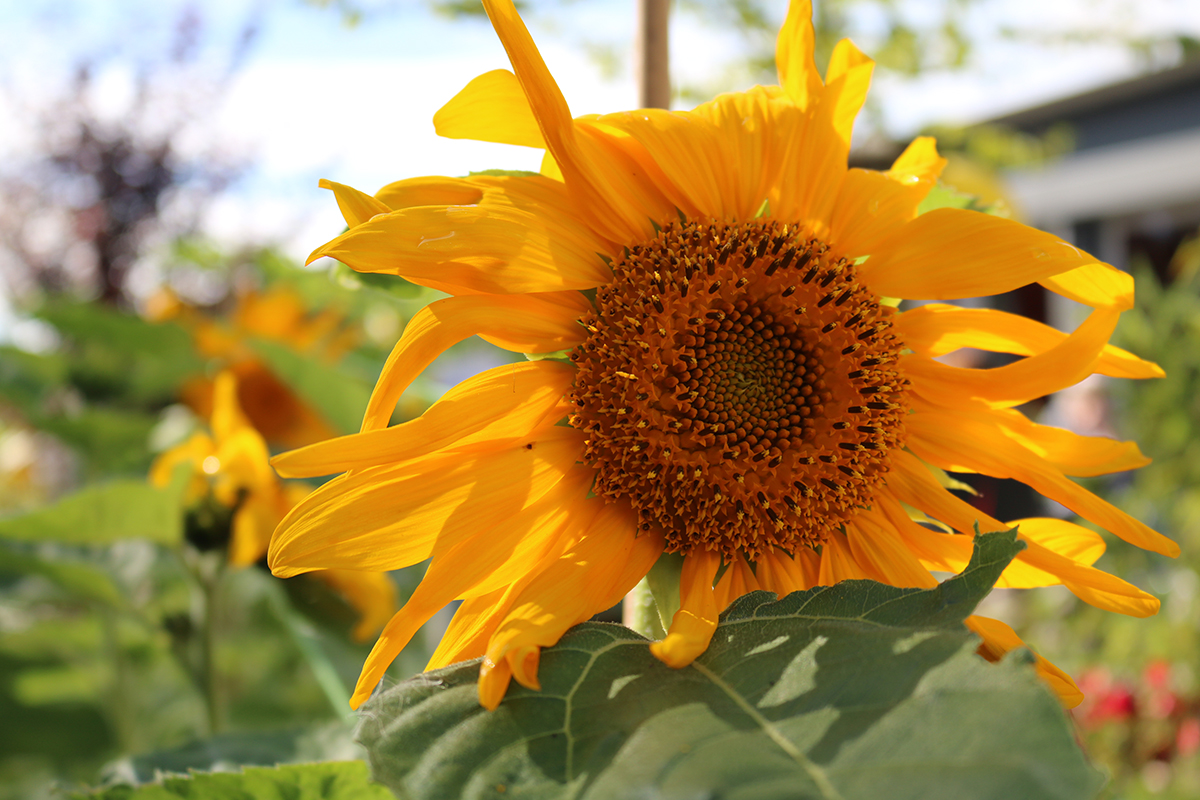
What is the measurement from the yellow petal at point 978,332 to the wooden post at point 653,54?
21 centimetres

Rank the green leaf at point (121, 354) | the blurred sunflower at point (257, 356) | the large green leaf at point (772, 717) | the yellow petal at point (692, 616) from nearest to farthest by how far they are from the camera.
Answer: the large green leaf at point (772, 717), the yellow petal at point (692, 616), the green leaf at point (121, 354), the blurred sunflower at point (257, 356)

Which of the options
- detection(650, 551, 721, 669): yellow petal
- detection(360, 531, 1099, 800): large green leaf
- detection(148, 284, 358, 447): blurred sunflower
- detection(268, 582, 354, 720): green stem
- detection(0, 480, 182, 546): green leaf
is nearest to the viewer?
detection(360, 531, 1099, 800): large green leaf

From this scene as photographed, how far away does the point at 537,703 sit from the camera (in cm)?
33

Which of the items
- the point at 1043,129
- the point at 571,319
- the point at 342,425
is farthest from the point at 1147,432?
the point at 1043,129

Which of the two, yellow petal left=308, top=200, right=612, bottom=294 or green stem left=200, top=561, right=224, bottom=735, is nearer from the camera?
yellow petal left=308, top=200, right=612, bottom=294

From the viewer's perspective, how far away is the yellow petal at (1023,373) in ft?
1.58

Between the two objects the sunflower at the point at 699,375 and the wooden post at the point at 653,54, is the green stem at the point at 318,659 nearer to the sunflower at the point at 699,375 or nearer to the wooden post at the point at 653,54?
the sunflower at the point at 699,375

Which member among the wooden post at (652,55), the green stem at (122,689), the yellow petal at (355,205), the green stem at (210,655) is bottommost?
the green stem at (122,689)

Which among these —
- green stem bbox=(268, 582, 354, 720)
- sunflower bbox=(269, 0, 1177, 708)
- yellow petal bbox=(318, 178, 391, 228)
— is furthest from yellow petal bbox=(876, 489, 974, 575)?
green stem bbox=(268, 582, 354, 720)

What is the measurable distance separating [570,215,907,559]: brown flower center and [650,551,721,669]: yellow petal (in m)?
0.01

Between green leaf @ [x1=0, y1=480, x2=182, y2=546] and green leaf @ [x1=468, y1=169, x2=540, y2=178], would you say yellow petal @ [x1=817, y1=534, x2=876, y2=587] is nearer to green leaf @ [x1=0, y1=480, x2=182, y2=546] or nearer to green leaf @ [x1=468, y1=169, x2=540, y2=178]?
green leaf @ [x1=468, y1=169, x2=540, y2=178]

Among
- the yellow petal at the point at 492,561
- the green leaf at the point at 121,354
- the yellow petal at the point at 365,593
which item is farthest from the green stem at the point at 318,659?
the green leaf at the point at 121,354

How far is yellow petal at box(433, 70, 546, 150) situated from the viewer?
468mm

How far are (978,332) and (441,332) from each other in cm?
32
